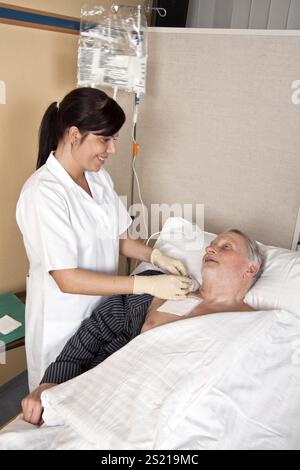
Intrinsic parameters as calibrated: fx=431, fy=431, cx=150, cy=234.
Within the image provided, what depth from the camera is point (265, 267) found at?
1.69 metres

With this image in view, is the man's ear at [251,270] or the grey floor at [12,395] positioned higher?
the man's ear at [251,270]

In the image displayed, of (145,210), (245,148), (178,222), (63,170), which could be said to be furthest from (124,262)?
(63,170)

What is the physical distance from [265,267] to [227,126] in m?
0.68

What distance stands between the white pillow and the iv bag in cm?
Answer: 66

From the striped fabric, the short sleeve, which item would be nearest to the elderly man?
the striped fabric

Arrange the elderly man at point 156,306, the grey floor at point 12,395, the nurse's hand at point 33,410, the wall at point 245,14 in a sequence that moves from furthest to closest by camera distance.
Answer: the wall at point 245,14 → the grey floor at point 12,395 → the elderly man at point 156,306 → the nurse's hand at point 33,410

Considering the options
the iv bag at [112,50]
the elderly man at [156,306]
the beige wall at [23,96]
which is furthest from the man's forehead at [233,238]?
the beige wall at [23,96]

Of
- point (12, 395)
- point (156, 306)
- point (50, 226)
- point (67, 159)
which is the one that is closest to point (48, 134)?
point (67, 159)

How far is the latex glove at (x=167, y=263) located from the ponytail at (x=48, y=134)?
1.81 feet

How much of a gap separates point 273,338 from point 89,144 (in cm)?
87

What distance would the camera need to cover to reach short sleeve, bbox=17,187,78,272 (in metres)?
1.32

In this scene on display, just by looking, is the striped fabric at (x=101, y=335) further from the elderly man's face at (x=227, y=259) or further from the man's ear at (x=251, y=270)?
the man's ear at (x=251, y=270)

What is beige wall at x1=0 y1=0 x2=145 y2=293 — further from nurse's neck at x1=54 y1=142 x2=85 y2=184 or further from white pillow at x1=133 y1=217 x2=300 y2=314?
white pillow at x1=133 y1=217 x2=300 y2=314

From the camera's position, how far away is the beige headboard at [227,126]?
5.97 ft
